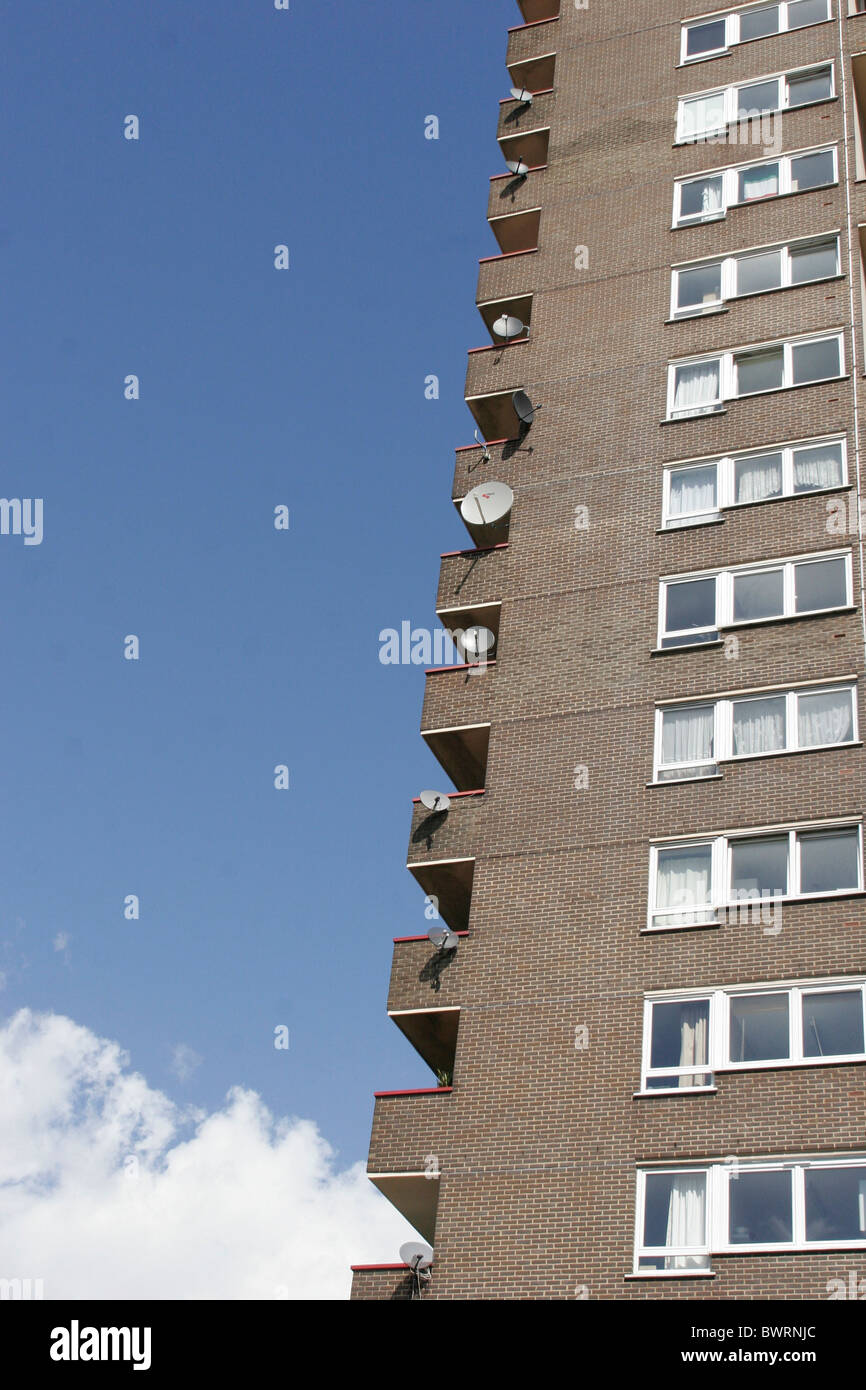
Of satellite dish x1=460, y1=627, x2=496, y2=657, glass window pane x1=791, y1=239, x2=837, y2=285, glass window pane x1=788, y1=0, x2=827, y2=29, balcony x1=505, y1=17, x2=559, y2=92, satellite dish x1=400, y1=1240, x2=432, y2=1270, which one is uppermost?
balcony x1=505, y1=17, x2=559, y2=92

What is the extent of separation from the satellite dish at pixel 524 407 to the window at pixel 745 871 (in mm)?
10279

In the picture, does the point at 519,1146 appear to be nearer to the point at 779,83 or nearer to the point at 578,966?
the point at 578,966

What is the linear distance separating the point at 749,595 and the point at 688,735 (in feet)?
9.64

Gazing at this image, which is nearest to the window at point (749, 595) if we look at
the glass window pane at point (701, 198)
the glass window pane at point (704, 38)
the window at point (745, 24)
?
the glass window pane at point (701, 198)

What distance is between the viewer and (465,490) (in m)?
29.9

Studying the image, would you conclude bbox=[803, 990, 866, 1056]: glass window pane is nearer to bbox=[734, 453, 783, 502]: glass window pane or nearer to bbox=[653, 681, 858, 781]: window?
bbox=[653, 681, 858, 781]: window

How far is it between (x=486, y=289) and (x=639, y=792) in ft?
45.2

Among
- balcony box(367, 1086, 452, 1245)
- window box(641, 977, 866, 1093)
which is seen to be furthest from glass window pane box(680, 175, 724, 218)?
balcony box(367, 1086, 452, 1245)

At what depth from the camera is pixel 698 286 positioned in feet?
101

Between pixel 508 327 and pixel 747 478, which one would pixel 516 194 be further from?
pixel 747 478

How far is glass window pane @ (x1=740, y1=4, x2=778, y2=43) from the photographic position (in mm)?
34625

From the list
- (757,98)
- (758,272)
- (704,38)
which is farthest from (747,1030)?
(704,38)

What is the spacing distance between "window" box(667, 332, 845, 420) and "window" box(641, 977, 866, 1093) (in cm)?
1200
